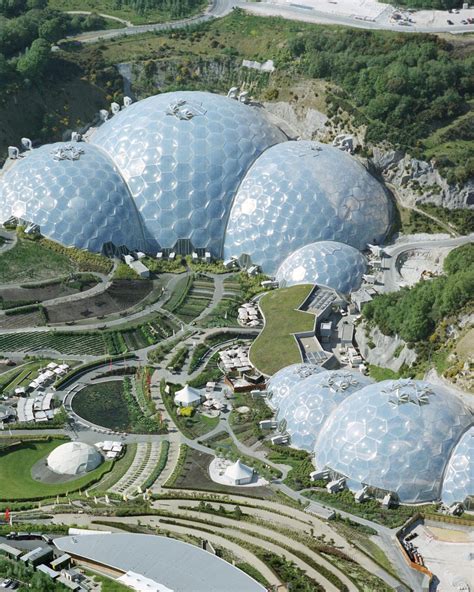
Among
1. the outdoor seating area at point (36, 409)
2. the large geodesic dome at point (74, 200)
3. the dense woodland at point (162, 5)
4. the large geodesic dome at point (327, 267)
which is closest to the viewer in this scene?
the outdoor seating area at point (36, 409)

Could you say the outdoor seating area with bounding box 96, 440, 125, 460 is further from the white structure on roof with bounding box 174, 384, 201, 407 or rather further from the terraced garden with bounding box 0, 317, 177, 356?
the terraced garden with bounding box 0, 317, 177, 356

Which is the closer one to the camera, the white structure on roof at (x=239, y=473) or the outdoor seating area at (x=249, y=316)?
the white structure on roof at (x=239, y=473)

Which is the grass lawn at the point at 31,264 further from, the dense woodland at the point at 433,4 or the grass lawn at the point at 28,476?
the dense woodland at the point at 433,4

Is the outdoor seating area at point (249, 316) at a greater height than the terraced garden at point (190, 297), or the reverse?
the outdoor seating area at point (249, 316)

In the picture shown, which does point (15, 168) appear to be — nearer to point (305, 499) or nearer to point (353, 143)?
point (353, 143)

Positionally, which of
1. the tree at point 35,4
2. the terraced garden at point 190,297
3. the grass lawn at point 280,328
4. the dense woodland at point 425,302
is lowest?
the terraced garden at point 190,297

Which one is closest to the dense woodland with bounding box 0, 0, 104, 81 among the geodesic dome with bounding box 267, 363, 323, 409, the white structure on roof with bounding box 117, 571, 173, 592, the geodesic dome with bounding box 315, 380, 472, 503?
the geodesic dome with bounding box 267, 363, 323, 409

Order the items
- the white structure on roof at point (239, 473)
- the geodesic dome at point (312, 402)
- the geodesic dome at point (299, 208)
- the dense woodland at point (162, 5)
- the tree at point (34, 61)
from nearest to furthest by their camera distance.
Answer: the white structure on roof at point (239, 473) < the geodesic dome at point (312, 402) < the geodesic dome at point (299, 208) < the tree at point (34, 61) < the dense woodland at point (162, 5)

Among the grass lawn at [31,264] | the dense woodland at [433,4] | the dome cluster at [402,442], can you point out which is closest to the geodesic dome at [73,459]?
the dome cluster at [402,442]
